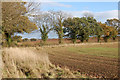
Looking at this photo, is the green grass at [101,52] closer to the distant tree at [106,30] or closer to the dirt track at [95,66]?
the dirt track at [95,66]

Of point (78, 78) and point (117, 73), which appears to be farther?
point (117, 73)

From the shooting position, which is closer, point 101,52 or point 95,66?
point 95,66

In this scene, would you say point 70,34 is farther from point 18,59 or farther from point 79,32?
point 18,59

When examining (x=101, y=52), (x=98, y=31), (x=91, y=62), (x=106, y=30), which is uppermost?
(x=106, y=30)

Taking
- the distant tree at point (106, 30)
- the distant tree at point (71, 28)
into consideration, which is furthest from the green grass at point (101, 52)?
the distant tree at point (106, 30)

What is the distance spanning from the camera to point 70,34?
38062mm

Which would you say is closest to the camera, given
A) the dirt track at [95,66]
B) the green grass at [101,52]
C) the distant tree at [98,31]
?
the dirt track at [95,66]

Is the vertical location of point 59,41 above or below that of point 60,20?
below

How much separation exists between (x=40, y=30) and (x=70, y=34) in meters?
8.80

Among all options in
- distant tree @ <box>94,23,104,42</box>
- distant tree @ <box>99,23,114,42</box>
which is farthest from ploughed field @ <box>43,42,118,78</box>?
distant tree @ <box>99,23,114,42</box>

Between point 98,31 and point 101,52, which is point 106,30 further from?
point 101,52

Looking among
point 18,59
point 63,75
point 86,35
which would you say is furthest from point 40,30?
point 63,75

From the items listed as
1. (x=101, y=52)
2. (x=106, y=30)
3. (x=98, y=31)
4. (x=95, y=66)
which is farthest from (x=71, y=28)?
(x=95, y=66)

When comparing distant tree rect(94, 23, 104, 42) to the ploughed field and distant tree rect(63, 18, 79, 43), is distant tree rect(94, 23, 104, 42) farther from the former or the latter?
the ploughed field
